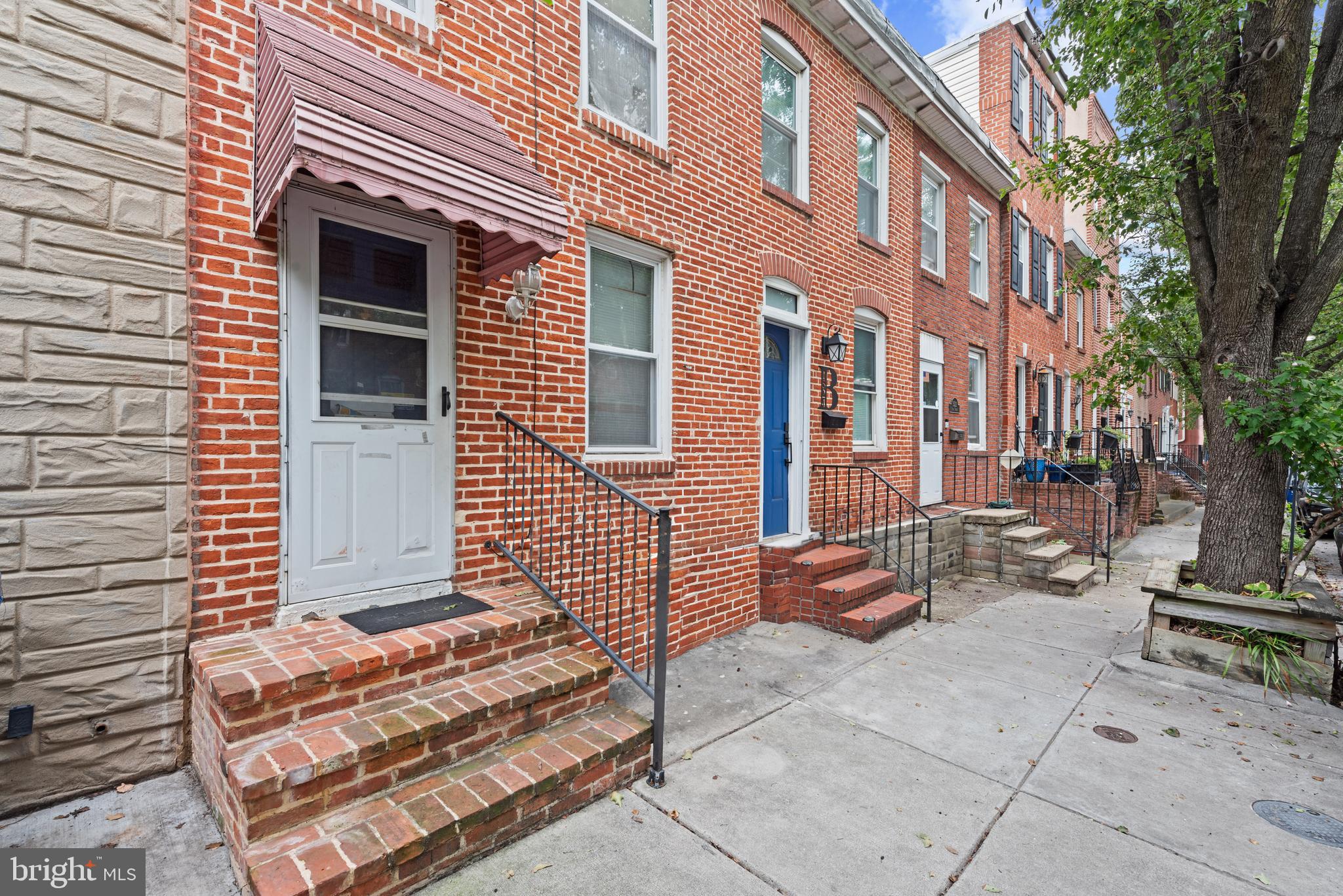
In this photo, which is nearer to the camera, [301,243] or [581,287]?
[301,243]

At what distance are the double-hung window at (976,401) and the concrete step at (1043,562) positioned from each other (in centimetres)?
289

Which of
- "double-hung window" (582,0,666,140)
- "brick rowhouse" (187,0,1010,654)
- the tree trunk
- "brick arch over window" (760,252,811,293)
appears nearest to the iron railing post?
"brick rowhouse" (187,0,1010,654)

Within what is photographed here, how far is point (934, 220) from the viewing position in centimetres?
933

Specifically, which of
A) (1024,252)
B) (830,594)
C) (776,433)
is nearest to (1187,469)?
(1024,252)

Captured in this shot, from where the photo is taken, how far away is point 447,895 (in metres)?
2.20

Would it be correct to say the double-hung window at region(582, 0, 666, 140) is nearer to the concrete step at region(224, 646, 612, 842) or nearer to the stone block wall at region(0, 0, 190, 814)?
the stone block wall at region(0, 0, 190, 814)

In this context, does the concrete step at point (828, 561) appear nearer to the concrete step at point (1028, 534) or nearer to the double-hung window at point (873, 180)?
the concrete step at point (1028, 534)

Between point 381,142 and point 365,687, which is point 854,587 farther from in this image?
point 381,142

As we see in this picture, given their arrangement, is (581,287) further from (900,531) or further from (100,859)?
(900,531)

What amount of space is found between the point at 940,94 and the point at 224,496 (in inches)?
373

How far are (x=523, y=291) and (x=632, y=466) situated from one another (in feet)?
5.08

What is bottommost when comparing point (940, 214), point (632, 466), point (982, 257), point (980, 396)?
point (632, 466)

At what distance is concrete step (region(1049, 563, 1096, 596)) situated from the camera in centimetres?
710

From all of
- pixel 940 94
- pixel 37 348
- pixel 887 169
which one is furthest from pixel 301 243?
pixel 940 94
